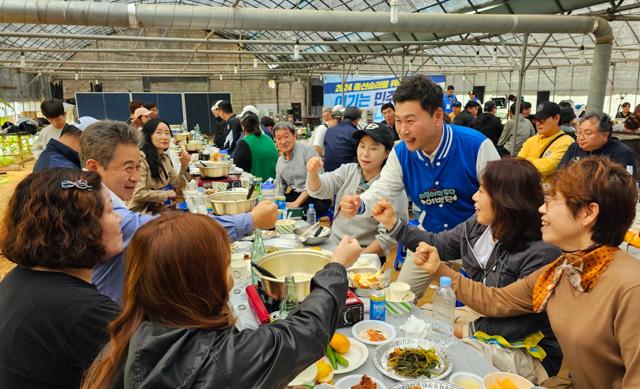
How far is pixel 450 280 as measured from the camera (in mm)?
2145

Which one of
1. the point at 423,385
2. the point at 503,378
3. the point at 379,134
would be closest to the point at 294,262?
the point at 423,385

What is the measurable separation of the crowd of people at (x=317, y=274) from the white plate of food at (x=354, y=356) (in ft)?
1.57

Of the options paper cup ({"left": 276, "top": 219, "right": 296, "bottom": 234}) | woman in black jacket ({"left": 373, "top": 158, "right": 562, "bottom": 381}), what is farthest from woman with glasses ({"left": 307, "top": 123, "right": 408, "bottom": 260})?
woman in black jacket ({"left": 373, "top": 158, "right": 562, "bottom": 381})

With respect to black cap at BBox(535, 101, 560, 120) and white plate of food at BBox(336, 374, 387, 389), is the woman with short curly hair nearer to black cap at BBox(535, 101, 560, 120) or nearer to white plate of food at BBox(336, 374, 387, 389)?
white plate of food at BBox(336, 374, 387, 389)

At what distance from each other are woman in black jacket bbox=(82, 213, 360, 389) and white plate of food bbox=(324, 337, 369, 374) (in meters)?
0.59

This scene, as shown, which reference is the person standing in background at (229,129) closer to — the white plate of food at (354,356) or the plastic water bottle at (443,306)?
the plastic water bottle at (443,306)

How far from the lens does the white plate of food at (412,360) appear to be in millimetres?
1714

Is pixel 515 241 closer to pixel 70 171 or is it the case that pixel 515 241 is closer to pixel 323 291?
pixel 323 291

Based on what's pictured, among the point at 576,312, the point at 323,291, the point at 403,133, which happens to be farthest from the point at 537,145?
the point at 323,291

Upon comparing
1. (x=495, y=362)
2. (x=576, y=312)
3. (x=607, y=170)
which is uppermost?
(x=607, y=170)

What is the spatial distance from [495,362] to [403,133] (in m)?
1.56

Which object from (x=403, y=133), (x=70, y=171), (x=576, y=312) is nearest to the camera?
(x=70, y=171)

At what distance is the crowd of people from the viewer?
3.69ft

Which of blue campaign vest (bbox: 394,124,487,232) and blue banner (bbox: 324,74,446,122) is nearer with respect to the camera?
blue campaign vest (bbox: 394,124,487,232)
